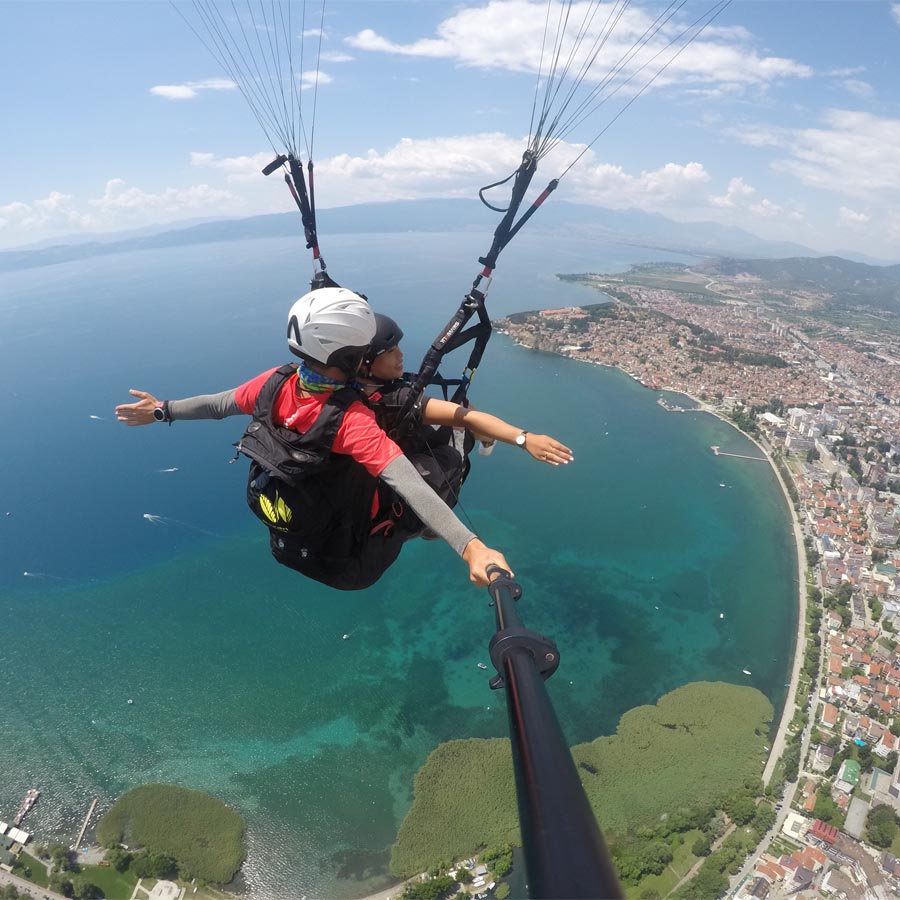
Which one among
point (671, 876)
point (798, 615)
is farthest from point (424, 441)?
point (798, 615)

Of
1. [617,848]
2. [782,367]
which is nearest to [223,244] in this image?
[782,367]

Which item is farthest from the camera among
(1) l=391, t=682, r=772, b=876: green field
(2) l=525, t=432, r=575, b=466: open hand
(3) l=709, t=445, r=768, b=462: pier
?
(3) l=709, t=445, r=768, b=462: pier

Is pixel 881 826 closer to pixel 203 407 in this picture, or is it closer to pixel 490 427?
pixel 490 427

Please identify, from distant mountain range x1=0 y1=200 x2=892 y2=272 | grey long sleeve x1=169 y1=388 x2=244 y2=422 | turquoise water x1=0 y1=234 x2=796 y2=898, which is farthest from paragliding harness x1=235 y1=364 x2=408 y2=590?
distant mountain range x1=0 y1=200 x2=892 y2=272

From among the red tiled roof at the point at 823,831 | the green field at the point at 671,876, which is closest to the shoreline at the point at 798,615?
the red tiled roof at the point at 823,831

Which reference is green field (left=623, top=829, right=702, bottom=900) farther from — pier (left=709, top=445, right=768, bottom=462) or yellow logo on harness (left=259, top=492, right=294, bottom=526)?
pier (left=709, top=445, right=768, bottom=462)

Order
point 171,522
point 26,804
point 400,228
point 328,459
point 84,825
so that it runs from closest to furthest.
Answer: point 328,459 → point 84,825 → point 26,804 → point 171,522 → point 400,228
